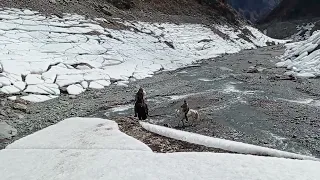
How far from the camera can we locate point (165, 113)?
36.7 ft

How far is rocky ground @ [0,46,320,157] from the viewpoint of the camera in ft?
28.1

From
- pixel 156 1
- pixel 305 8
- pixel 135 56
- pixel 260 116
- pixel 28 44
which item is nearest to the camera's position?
pixel 260 116

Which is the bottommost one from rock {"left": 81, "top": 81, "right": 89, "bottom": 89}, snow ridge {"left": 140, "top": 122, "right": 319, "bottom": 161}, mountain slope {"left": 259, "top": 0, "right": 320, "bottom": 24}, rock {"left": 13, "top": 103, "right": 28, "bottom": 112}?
rock {"left": 13, "top": 103, "right": 28, "bottom": 112}

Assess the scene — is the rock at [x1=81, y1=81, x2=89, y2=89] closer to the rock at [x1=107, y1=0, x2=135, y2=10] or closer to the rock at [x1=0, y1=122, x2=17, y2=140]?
the rock at [x1=0, y1=122, x2=17, y2=140]

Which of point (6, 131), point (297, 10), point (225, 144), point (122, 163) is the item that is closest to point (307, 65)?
point (225, 144)

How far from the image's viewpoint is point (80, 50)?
18938 millimetres

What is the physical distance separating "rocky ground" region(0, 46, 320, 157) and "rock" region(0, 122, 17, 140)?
0.10 meters

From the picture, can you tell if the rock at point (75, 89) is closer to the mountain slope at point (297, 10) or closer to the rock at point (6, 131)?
A: the rock at point (6, 131)

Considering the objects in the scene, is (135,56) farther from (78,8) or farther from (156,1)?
(156,1)

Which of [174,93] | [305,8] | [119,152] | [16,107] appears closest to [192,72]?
[174,93]

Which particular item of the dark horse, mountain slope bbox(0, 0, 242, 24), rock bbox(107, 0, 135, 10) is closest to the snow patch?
the dark horse

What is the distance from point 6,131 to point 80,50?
385 inches

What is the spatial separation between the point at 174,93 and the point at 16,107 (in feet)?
18.6

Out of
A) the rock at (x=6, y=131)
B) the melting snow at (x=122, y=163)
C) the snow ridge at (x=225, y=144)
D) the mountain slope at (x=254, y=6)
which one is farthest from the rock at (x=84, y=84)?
the mountain slope at (x=254, y=6)
